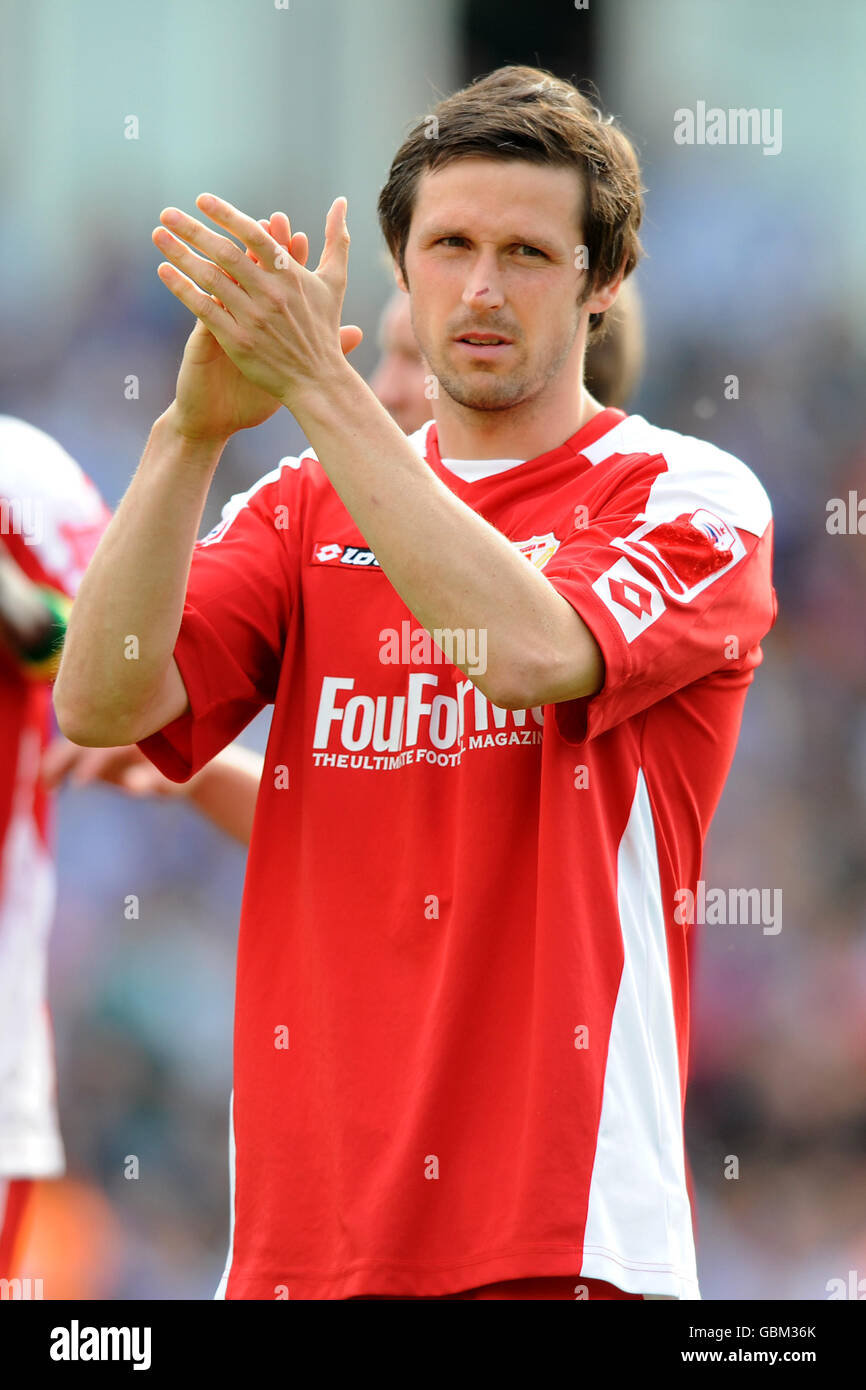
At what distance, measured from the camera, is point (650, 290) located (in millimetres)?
6281

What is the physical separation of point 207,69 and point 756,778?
Answer: 3.21 metres

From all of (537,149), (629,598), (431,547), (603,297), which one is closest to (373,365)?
(603,297)

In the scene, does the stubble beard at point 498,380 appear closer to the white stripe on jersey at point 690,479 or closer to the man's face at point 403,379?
the white stripe on jersey at point 690,479

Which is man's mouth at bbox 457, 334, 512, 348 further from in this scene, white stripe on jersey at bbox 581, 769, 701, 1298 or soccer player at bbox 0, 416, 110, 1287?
soccer player at bbox 0, 416, 110, 1287

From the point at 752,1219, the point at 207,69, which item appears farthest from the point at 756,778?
the point at 207,69

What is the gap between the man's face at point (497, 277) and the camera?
2242mm

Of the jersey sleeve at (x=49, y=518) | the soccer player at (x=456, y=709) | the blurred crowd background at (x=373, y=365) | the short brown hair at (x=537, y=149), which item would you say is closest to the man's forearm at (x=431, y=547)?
the soccer player at (x=456, y=709)

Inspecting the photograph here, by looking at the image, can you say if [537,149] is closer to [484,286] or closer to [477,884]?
[484,286]

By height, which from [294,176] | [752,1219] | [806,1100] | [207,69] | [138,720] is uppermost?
[207,69]

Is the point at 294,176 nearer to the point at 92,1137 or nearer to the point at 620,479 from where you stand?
the point at 92,1137

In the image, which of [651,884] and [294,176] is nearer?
[651,884]

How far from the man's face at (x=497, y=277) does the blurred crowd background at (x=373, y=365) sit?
348cm
